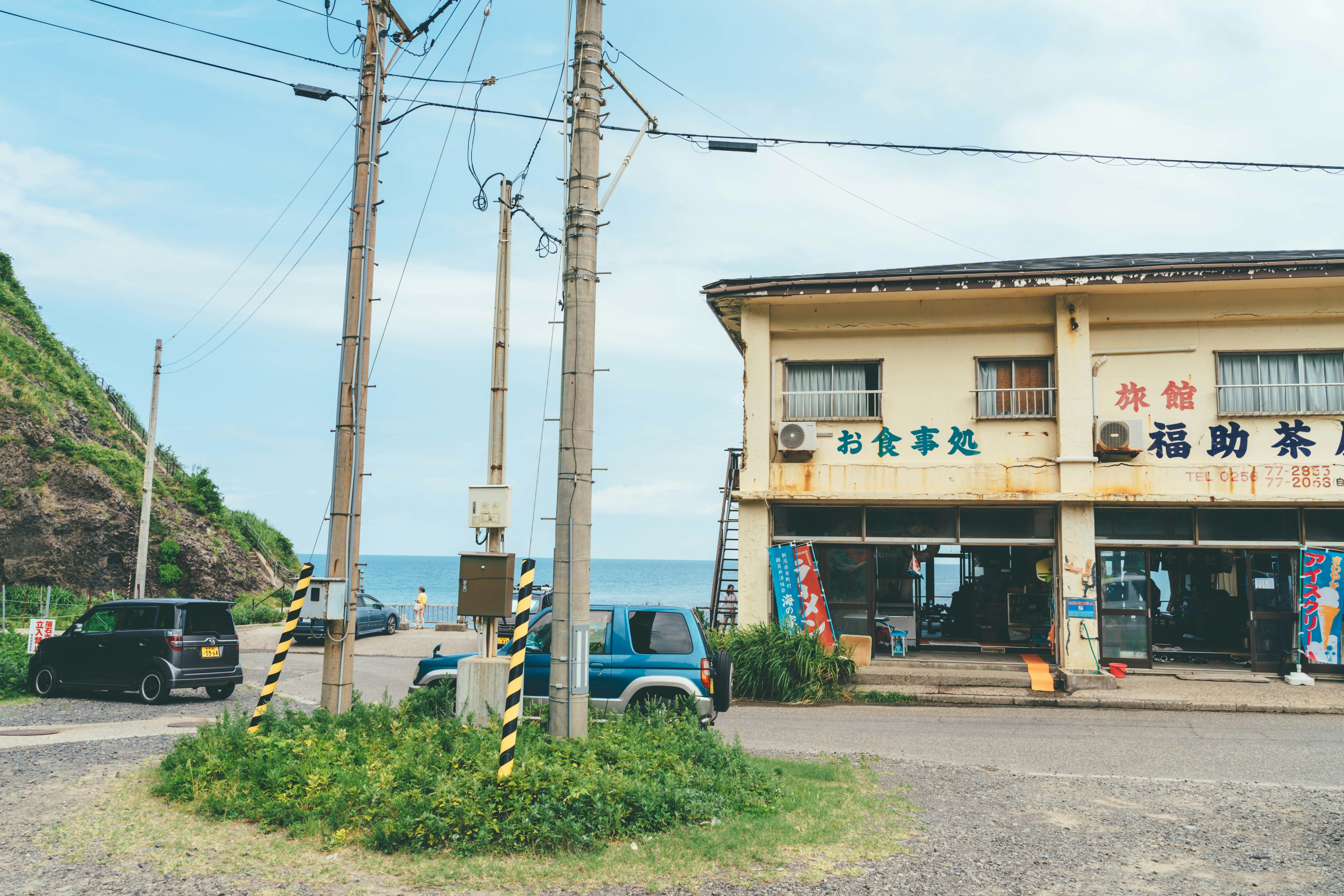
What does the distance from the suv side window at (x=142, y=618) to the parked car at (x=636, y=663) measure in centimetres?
630

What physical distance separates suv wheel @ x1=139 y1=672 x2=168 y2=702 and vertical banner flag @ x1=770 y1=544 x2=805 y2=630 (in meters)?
10.4

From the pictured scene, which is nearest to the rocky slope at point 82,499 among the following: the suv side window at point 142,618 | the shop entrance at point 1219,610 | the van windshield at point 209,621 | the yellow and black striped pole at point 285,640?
the suv side window at point 142,618

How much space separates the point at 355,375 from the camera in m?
10.3

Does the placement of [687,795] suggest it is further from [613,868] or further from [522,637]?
[522,637]

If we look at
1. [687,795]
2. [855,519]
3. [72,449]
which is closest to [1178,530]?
[855,519]

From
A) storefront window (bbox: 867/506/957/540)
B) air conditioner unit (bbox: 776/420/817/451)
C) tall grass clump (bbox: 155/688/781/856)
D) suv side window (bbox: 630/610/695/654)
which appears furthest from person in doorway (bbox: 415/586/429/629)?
tall grass clump (bbox: 155/688/781/856)

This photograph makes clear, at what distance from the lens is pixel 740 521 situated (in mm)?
17469

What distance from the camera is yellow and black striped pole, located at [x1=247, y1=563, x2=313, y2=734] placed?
9.13 m

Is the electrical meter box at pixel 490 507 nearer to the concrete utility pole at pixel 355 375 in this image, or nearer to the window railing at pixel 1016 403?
the concrete utility pole at pixel 355 375

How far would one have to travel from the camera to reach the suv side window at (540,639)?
1130 centimetres

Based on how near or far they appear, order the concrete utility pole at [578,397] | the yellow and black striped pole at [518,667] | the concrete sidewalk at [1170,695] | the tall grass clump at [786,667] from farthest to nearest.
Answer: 1. the tall grass clump at [786,667]
2. the concrete sidewalk at [1170,695]
3. the concrete utility pole at [578,397]
4. the yellow and black striped pole at [518,667]

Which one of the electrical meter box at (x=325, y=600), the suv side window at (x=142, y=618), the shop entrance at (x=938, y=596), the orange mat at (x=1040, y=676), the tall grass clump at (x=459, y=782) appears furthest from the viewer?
the shop entrance at (x=938, y=596)

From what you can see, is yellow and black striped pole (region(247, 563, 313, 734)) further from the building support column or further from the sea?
the sea

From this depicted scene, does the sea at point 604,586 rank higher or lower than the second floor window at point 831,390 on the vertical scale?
lower
